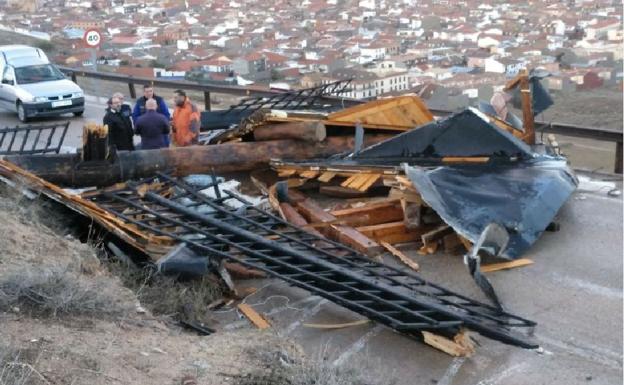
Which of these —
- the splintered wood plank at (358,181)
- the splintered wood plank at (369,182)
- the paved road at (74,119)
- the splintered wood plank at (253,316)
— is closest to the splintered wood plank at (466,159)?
the splintered wood plank at (369,182)

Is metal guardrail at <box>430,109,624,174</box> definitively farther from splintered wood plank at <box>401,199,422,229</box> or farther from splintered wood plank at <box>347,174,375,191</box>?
splintered wood plank at <box>401,199,422,229</box>

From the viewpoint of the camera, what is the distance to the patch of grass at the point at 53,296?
6.05 meters

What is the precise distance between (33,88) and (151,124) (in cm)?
860

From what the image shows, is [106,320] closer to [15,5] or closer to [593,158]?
[593,158]

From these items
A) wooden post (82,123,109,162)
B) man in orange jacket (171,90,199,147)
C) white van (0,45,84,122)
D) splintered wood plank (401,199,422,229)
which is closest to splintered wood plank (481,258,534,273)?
splintered wood plank (401,199,422,229)

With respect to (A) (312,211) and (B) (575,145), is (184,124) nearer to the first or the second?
(A) (312,211)

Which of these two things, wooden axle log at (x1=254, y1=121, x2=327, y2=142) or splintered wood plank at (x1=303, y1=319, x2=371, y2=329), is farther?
wooden axle log at (x1=254, y1=121, x2=327, y2=142)

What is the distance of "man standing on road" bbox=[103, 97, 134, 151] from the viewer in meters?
12.1

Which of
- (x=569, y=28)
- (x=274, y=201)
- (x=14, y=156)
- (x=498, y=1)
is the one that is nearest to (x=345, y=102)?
(x=274, y=201)

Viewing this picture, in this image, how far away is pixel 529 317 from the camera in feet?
26.7

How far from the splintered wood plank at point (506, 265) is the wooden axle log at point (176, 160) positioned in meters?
3.11

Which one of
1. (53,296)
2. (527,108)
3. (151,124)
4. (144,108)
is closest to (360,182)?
(527,108)

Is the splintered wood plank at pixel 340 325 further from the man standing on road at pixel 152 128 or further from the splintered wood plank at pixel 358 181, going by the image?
the man standing on road at pixel 152 128

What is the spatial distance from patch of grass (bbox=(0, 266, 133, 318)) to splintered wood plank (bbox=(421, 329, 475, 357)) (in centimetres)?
268
